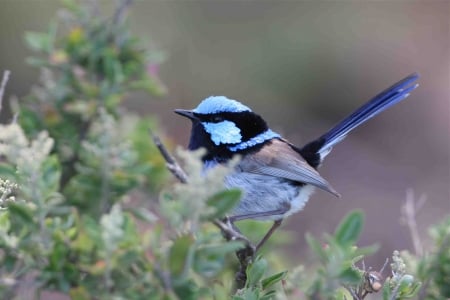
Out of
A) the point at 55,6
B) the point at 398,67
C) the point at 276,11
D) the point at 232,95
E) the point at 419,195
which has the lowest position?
the point at 419,195

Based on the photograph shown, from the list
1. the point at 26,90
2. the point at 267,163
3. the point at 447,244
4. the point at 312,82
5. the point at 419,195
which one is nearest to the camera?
the point at 447,244

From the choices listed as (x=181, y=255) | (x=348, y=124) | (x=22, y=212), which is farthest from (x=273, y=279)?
(x=348, y=124)

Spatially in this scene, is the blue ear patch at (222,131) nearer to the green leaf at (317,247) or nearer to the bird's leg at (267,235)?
the bird's leg at (267,235)

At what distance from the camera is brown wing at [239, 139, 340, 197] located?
3.82m

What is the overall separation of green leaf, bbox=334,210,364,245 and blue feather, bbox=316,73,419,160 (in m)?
2.71

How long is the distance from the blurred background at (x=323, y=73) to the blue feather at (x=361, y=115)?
2.79 metres

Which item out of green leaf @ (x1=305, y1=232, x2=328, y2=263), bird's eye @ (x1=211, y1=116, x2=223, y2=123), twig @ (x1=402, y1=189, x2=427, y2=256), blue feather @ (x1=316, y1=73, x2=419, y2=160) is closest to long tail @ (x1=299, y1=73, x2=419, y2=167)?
blue feather @ (x1=316, y1=73, x2=419, y2=160)

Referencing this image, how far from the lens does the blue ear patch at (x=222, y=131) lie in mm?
3854

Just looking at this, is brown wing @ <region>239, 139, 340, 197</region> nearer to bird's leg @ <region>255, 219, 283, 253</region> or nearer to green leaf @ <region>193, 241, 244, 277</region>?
bird's leg @ <region>255, 219, 283, 253</region>

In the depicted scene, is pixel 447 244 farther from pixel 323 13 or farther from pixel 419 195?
pixel 323 13

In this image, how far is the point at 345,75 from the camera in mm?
8969

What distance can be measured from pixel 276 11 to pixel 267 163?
19.2 ft

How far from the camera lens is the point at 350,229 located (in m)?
1.58

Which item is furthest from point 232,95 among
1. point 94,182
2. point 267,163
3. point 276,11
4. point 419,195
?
point 94,182
